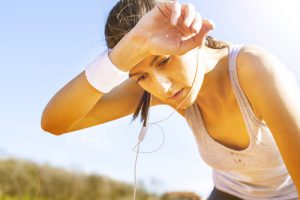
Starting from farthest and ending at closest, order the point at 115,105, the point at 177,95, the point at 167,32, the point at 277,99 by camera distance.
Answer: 1. the point at 115,105
2. the point at 177,95
3. the point at 167,32
4. the point at 277,99

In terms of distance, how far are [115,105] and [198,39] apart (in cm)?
114

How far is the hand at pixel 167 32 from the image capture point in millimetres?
1960

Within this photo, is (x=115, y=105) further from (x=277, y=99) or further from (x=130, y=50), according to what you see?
(x=277, y=99)

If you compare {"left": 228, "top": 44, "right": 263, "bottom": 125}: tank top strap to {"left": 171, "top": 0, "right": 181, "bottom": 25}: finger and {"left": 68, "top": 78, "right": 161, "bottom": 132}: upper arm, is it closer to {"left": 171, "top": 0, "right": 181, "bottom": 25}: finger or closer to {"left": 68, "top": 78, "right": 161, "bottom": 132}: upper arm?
{"left": 171, "top": 0, "right": 181, "bottom": 25}: finger

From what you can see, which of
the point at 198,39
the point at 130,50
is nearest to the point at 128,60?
the point at 130,50

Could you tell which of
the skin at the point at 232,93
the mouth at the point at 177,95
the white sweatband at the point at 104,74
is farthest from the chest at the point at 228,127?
the white sweatband at the point at 104,74

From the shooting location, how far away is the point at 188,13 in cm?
182

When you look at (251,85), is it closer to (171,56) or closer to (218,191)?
(171,56)

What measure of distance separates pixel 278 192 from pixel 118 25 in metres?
1.37

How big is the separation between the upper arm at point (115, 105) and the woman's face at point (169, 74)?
69cm

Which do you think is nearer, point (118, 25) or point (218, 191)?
point (118, 25)

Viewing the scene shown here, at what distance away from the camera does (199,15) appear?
1.87m

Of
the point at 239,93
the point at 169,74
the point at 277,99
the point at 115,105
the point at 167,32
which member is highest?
the point at 167,32

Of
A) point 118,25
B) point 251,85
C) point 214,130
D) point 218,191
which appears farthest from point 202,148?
point 118,25
